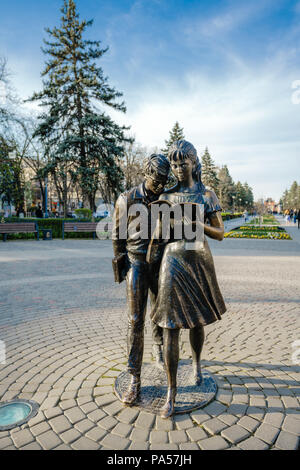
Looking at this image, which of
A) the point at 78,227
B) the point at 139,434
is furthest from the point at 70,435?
the point at 78,227

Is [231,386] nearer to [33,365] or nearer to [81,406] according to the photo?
[81,406]

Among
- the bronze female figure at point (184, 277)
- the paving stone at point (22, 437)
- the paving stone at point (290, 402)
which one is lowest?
the paving stone at point (290, 402)

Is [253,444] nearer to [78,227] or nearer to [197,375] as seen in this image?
[197,375]

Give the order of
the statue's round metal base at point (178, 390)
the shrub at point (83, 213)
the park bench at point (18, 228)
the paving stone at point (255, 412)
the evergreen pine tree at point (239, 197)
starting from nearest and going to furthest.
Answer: the paving stone at point (255, 412)
the statue's round metal base at point (178, 390)
the park bench at point (18, 228)
the shrub at point (83, 213)
the evergreen pine tree at point (239, 197)

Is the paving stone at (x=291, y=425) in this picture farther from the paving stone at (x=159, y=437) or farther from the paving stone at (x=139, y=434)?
the paving stone at (x=139, y=434)

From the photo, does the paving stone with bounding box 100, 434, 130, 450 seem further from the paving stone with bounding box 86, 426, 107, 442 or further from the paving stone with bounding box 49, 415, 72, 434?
the paving stone with bounding box 49, 415, 72, 434

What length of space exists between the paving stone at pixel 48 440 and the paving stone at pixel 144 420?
1.96ft

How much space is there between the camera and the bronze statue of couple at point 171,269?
2.29 m

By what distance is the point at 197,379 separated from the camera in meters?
2.80

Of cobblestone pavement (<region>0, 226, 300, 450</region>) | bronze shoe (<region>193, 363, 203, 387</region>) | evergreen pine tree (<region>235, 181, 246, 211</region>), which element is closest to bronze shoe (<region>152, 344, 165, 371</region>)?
cobblestone pavement (<region>0, 226, 300, 450</region>)

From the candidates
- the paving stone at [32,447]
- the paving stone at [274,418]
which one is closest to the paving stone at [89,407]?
the paving stone at [32,447]

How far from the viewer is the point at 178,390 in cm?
272

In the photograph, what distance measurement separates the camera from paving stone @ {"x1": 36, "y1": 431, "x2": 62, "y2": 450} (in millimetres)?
2074

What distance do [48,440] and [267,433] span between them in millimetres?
1642
